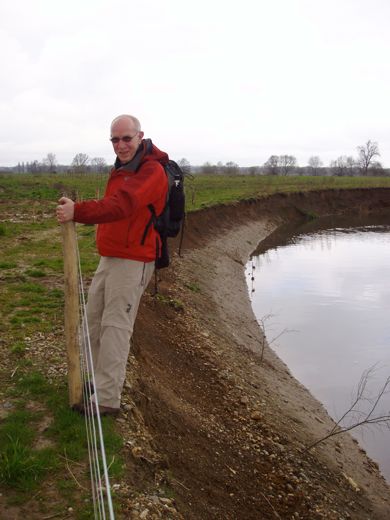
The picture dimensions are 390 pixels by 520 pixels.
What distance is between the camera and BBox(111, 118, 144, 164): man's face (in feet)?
14.2

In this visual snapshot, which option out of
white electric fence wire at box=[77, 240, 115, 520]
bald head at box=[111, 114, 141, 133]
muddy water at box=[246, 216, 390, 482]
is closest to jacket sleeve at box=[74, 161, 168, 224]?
bald head at box=[111, 114, 141, 133]

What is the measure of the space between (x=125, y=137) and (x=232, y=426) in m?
4.75

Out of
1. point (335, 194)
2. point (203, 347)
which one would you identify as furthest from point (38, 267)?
point (335, 194)

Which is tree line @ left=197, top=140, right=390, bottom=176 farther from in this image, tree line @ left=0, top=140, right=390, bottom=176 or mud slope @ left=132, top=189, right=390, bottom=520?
mud slope @ left=132, top=189, right=390, bottom=520

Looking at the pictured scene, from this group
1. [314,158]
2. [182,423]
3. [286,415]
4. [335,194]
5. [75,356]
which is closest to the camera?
[75,356]

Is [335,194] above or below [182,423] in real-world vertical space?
above

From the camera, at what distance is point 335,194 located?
1912 inches

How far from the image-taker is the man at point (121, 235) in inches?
164

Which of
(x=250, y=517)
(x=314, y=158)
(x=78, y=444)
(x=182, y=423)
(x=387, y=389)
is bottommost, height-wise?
(x=387, y=389)

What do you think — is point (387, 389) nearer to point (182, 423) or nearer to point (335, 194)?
point (182, 423)

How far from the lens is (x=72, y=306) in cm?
467

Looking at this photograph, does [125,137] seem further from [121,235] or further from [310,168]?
[310,168]

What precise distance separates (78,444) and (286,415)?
Answer: 4809 mm

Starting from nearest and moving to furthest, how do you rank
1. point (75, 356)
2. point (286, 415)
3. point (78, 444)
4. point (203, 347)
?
point (78, 444) → point (75, 356) → point (286, 415) → point (203, 347)
